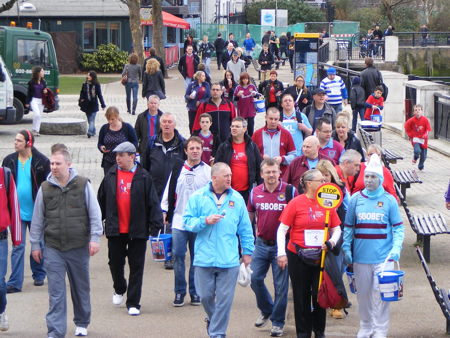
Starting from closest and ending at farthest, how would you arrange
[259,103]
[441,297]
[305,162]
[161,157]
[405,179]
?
[441,297] < [305,162] < [161,157] < [405,179] < [259,103]

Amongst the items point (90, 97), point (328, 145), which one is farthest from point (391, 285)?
point (90, 97)

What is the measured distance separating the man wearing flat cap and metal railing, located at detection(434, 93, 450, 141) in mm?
14024

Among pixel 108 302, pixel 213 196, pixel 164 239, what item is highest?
pixel 213 196

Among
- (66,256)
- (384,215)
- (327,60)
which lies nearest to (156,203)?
(66,256)

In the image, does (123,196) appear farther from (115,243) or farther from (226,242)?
(226,242)

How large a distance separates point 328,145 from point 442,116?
12265 millimetres

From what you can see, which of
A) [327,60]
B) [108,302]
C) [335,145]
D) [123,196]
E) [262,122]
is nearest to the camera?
[123,196]

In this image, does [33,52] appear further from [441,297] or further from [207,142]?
[441,297]

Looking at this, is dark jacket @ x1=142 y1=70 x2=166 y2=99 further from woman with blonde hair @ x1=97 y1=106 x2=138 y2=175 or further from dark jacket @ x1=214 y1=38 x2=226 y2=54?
dark jacket @ x1=214 y1=38 x2=226 y2=54

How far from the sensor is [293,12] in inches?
2884

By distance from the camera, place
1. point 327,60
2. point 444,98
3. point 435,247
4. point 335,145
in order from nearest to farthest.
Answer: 1. point 335,145
2. point 435,247
3. point 444,98
4. point 327,60

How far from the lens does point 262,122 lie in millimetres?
25797

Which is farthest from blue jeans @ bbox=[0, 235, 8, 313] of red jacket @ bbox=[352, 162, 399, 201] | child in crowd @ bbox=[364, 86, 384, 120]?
child in crowd @ bbox=[364, 86, 384, 120]

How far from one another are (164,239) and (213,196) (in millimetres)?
1724
